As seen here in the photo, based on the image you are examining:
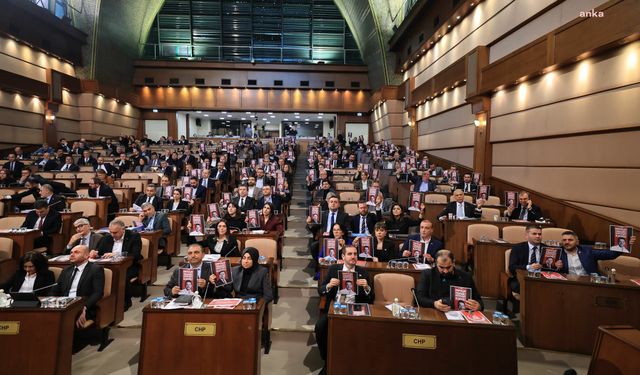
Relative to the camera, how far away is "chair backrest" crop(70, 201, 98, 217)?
23.3 feet

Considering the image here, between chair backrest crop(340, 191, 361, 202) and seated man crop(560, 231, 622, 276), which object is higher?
chair backrest crop(340, 191, 361, 202)

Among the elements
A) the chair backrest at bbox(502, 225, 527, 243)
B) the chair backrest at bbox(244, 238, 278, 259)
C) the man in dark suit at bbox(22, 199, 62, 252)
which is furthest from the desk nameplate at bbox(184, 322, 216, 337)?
the chair backrest at bbox(502, 225, 527, 243)

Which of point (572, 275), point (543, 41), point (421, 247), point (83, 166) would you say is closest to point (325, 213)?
point (421, 247)

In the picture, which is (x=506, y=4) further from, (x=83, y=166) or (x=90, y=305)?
(x=83, y=166)

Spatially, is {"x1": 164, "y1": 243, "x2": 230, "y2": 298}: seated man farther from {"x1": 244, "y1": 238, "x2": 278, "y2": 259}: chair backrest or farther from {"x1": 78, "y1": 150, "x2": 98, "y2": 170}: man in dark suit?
{"x1": 78, "y1": 150, "x2": 98, "y2": 170}: man in dark suit

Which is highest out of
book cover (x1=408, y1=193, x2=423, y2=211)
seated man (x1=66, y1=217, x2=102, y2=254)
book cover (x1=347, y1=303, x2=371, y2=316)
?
book cover (x1=408, y1=193, x2=423, y2=211)

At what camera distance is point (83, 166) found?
11625 mm

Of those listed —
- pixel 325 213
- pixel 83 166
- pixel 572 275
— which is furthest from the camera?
pixel 83 166

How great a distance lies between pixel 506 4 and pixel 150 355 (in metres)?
9.45

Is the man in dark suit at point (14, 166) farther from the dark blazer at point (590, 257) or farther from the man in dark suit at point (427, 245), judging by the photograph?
the dark blazer at point (590, 257)

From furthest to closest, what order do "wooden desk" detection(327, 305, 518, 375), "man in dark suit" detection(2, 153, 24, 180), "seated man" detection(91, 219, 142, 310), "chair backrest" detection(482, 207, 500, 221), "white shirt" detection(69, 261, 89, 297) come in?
1. "man in dark suit" detection(2, 153, 24, 180)
2. "chair backrest" detection(482, 207, 500, 221)
3. "seated man" detection(91, 219, 142, 310)
4. "white shirt" detection(69, 261, 89, 297)
5. "wooden desk" detection(327, 305, 518, 375)

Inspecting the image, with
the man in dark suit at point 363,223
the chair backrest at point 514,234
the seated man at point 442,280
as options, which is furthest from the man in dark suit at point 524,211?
the seated man at point 442,280

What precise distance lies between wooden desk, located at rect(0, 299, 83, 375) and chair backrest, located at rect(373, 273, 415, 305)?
2.84 meters

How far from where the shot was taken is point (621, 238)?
14.9 feet
